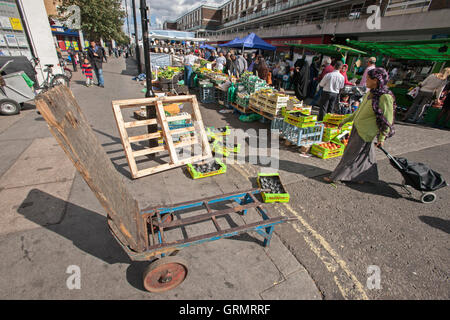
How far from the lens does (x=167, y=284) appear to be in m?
2.34

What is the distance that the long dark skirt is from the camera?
4098 millimetres

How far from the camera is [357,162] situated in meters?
4.22

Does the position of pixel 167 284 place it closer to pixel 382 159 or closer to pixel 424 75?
pixel 382 159

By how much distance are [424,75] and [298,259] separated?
54.4 ft

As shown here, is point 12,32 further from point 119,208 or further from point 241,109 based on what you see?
point 119,208

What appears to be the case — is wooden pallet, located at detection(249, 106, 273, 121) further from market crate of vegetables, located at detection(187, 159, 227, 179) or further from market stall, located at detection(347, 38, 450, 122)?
market stall, located at detection(347, 38, 450, 122)

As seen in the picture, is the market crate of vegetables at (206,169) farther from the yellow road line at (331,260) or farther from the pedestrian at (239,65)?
the pedestrian at (239,65)

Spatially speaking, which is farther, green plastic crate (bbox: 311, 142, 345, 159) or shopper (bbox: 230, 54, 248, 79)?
shopper (bbox: 230, 54, 248, 79)

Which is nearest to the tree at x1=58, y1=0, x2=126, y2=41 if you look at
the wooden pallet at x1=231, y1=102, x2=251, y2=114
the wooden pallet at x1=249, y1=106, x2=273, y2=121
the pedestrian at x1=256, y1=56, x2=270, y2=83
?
the pedestrian at x1=256, y1=56, x2=270, y2=83

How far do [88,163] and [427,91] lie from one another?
12498 mm

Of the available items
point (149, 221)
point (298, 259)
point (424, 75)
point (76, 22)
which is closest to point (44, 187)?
point (149, 221)

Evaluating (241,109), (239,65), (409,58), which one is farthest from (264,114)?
(409,58)

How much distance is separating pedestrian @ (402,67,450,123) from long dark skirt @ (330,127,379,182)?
25.0ft

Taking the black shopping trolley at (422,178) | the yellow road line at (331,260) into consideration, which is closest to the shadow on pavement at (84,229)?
the yellow road line at (331,260)
